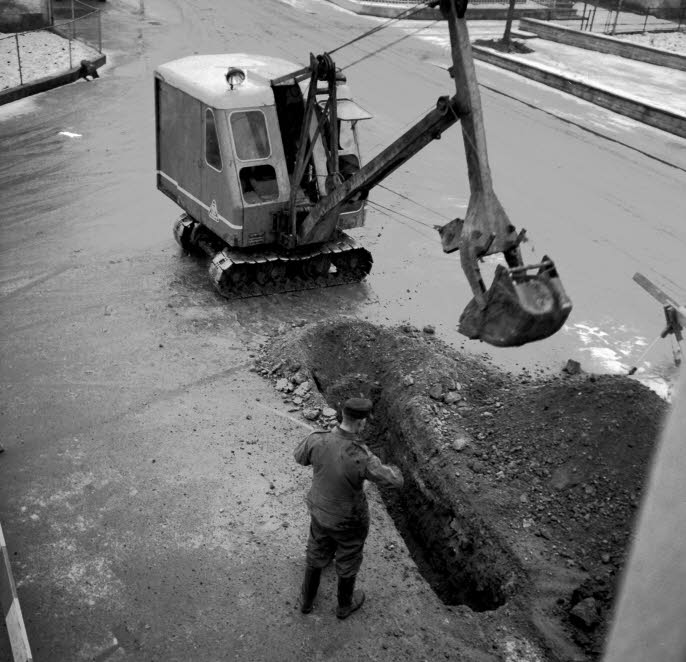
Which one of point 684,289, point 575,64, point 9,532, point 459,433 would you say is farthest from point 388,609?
point 575,64

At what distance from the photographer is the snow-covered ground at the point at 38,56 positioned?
19609 millimetres

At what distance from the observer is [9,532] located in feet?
22.5

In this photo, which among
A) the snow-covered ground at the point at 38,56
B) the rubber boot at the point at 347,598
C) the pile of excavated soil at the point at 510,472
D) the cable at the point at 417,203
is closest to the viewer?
the rubber boot at the point at 347,598

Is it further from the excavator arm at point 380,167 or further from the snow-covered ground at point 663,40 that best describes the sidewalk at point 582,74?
the excavator arm at point 380,167

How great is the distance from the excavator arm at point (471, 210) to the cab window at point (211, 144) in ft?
3.14

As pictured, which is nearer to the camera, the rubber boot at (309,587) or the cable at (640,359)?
the rubber boot at (309,587)

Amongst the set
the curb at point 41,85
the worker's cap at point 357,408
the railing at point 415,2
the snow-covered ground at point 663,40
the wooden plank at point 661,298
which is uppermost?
the worker's cap at point 357,408

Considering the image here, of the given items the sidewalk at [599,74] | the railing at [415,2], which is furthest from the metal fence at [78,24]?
the railing at [415,2]

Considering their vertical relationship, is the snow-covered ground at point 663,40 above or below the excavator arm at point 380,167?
below

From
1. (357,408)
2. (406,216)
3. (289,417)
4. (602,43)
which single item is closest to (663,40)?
(602,43)

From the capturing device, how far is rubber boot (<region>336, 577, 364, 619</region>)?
6.05m

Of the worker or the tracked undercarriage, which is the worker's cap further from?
the tracked undercarriage

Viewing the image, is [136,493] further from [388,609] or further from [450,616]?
[450,616]

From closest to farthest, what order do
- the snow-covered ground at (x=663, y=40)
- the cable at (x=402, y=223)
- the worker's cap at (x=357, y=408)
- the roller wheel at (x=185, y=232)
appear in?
the worker's cap at (x=357, y=408), the roller wheel at (x=185, y=232), the cable at (x=402, y=223), the snow-covered ground at (x=663, y=40)
